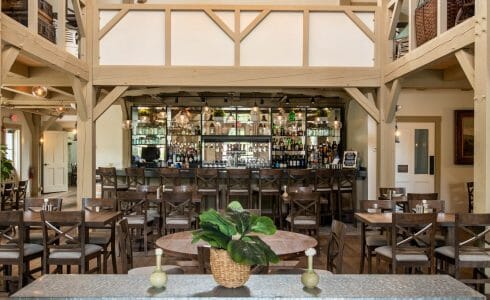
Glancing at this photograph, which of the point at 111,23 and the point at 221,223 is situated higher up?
the point at 111,23

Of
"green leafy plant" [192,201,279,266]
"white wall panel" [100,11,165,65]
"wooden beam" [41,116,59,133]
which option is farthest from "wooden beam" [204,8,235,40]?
"wooden beam" [41,116,59,133]

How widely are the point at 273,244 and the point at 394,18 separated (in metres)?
5.06

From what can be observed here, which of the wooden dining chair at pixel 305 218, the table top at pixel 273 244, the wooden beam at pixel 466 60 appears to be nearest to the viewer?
the table top at pixel 273 244

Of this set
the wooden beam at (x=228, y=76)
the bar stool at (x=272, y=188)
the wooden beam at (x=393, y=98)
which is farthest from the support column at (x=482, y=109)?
the bar stool at (x=272, y=188)

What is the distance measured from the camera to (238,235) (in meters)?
2.06

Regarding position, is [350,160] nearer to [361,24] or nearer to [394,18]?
[361,24]

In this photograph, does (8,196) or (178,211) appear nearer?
(178,211)

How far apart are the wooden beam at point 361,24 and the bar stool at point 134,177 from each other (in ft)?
15.2

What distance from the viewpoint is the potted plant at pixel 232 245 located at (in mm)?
1998

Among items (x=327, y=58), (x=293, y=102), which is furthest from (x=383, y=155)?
(x=293, y=102)

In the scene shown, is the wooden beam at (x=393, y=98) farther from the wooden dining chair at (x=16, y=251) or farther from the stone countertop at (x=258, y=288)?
the wooden dining chair at (x=16, y=251)

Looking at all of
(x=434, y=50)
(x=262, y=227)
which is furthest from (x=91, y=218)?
(x=434, y=50)

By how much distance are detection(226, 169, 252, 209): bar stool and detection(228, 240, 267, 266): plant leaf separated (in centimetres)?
608

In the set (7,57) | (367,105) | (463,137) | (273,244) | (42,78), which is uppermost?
(42,78)
